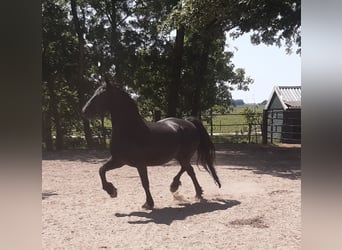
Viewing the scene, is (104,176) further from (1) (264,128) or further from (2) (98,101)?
(1) (264,128)

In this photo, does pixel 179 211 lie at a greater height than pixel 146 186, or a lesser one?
lesser

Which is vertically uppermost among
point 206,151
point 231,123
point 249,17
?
point 249,17

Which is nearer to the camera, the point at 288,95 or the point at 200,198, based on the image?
the point at 288,95

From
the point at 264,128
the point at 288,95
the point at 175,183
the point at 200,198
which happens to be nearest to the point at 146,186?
the point at 175,183

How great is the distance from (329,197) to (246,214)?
420 mm

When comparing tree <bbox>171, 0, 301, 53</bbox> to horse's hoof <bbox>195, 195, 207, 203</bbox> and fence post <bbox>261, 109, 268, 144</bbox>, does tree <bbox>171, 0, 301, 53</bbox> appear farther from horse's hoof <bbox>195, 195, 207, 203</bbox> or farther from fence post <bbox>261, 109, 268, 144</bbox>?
horse's hoof <bbox>195, 195, 207, 203</bbox>

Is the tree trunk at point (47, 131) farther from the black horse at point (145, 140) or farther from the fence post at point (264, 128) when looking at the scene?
the fence post at point (264, 128)

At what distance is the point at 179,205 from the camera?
1464 millimetres

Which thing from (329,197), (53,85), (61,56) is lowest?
(329,197)

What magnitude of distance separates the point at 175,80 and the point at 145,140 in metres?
0.28

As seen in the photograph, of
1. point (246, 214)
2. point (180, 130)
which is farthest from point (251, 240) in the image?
point (180, 130)

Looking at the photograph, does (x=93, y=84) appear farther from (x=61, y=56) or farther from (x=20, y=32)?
(x=20, y=32)

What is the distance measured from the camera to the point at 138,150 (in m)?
1.46

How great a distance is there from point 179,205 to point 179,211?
1.2 inches
